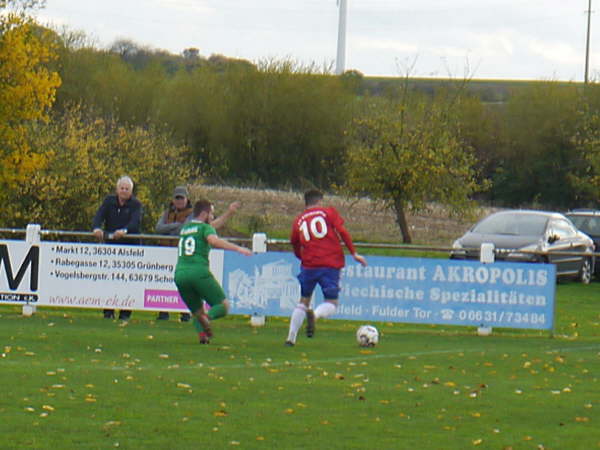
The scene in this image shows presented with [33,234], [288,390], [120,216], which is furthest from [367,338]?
[33,234]

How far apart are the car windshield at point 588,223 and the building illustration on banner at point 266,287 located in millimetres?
14720

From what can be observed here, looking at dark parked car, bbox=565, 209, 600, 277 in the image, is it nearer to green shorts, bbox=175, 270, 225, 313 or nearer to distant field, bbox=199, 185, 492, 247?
distant field, bbox=199, 185, 492, 247

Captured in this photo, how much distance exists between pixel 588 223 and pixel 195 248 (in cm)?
1841

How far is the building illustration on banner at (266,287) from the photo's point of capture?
16.9 metres

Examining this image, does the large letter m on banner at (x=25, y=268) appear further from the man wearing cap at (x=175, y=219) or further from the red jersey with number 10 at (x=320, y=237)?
the red jersey with number 10 at (x=320, y=237)

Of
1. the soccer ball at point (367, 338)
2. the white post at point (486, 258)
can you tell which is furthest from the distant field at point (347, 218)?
the soccer ball at point (367, 338)

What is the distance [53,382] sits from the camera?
34.6 ft

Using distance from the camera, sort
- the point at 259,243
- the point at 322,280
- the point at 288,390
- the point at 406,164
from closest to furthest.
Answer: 1. the point at 288,390
2. the point at 322,280
3. the point at 259,243
4. the point at 406,164

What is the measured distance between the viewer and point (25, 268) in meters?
17.4

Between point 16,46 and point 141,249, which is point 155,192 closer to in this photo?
point 16,46

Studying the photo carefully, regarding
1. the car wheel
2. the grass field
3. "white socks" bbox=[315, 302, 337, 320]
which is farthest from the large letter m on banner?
the car wheel

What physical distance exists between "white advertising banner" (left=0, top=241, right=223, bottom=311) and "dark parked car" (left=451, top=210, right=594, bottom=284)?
917 cm

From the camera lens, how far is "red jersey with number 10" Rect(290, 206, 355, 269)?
1390cm

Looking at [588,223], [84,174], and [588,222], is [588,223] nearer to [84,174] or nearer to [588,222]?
[588,222]
